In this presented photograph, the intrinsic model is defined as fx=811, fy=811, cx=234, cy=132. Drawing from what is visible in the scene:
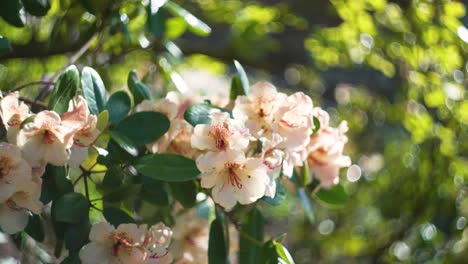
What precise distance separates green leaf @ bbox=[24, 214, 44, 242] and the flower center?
0.25 m

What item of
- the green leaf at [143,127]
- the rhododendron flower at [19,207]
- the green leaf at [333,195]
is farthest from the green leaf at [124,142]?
the green leaf at [333,195]

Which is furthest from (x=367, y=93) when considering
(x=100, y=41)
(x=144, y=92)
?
(x=144, y=92)

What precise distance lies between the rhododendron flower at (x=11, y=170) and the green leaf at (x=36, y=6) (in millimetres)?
293

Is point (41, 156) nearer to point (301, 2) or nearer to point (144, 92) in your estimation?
point (144, 92)

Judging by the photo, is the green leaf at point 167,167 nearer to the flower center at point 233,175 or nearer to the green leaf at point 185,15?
the flower center at point 233,175

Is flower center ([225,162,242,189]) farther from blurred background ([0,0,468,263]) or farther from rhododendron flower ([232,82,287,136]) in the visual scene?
blurred background ([0,0,468,263])

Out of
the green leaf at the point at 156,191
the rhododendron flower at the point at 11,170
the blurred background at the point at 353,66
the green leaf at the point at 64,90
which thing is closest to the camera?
the rhododendron flower at the point at 11,170

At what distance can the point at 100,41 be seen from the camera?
1346 mm

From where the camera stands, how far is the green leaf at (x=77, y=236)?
980 millimetres

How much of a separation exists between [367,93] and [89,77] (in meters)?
1.80

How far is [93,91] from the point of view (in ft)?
3.26

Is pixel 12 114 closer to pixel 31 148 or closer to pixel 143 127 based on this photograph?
pixel 31 148

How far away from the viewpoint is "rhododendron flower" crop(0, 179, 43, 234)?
2.86ft

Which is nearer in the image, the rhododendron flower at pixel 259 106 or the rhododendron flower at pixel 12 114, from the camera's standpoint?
the rhododendron flower at pixel 12 114
